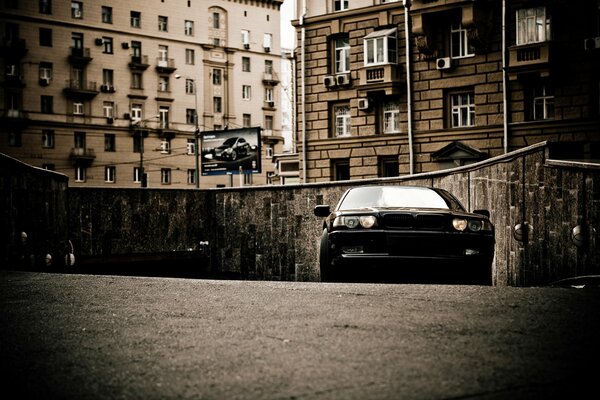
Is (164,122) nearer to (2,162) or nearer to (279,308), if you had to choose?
(2,162)

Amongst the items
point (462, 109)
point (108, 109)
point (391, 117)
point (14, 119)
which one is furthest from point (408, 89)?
point (108, 109)

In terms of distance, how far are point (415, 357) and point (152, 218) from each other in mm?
16909

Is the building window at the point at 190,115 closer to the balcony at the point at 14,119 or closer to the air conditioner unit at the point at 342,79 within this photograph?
the balcony at the point at 14,119

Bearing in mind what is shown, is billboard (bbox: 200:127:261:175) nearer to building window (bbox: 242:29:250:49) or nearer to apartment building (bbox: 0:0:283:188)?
apartment building (bbox: 0:0:283:188)

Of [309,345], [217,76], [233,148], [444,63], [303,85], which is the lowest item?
[309,345]

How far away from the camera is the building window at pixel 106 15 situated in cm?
6844

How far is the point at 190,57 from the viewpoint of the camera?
72875 millimetres

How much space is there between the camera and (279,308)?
787 cm

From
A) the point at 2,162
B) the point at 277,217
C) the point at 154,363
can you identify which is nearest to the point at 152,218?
the point at 277,217

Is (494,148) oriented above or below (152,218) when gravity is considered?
above

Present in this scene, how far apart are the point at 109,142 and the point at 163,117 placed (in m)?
5.24

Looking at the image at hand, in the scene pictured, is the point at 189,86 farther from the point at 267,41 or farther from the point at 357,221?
the point at 357,221

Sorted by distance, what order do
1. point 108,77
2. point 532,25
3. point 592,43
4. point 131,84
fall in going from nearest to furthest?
point 592,43 → point 532,25 → point 108,77 → point 131,84

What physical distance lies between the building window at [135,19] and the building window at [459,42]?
4149cm
